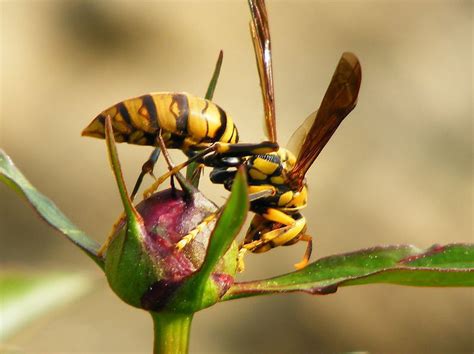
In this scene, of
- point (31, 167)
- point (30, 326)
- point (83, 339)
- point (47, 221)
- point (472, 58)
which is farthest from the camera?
point (472, 58)

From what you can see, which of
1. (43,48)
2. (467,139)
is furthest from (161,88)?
(467,139)

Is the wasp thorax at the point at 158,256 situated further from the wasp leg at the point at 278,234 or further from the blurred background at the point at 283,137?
the blurred background at the point at 283,137

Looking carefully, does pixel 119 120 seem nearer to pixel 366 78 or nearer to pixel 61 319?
pixel 61 319

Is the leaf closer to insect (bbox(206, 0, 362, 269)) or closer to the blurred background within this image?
insect (bbox(206, 0, 362, 269))

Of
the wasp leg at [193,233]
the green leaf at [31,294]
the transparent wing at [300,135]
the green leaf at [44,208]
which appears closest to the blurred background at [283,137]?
the transparent wing at [300,135]

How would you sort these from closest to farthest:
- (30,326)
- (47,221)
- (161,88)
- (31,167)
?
(47,221) < (30,326) < (31,167) < (161,88)

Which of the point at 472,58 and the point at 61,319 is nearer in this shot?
the point at 61,319

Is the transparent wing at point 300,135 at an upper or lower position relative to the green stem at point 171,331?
upper
